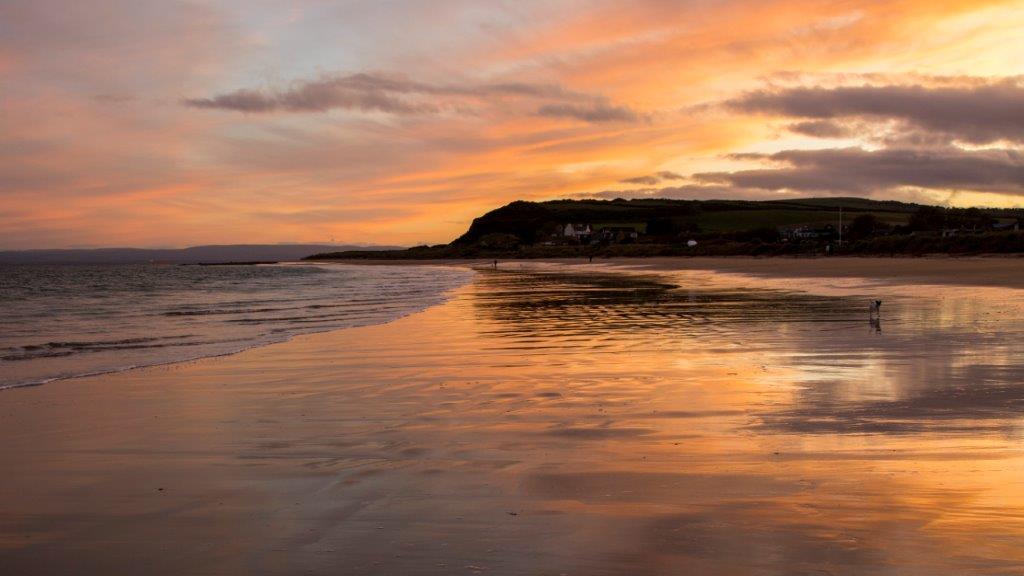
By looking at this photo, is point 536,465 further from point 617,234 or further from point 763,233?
point 617,234

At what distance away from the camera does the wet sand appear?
4.55 metres

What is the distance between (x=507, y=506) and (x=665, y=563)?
1.35 meters

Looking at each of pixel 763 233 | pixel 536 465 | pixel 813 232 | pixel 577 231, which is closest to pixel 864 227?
pixel 813 232

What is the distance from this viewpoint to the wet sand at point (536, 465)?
179 inches

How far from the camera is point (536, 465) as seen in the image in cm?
645

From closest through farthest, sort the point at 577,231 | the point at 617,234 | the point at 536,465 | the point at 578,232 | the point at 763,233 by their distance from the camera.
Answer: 1. the point at 536,465
2. the point at 763,233
3. the point at 617,234
4. the point at 578,232
5. the point at 577,231

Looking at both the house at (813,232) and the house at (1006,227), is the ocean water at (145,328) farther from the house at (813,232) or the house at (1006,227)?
the house at (813,232)

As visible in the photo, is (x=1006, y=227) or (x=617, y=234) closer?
(x=1006, y=227)

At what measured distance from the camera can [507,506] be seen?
5.37 m

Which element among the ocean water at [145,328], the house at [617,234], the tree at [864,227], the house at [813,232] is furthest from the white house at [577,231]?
the ocean water at [145,328]

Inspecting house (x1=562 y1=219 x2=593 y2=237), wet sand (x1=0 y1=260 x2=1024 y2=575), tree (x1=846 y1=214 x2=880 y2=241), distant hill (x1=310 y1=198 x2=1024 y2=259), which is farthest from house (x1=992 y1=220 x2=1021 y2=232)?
house (x1=562 y1=219 x2=593 y2=237)

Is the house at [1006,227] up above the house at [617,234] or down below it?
below

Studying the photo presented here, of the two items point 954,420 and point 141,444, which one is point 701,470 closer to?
point 954,420

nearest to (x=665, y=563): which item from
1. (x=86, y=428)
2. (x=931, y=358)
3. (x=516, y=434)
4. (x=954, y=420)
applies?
(x=516, y=434)
